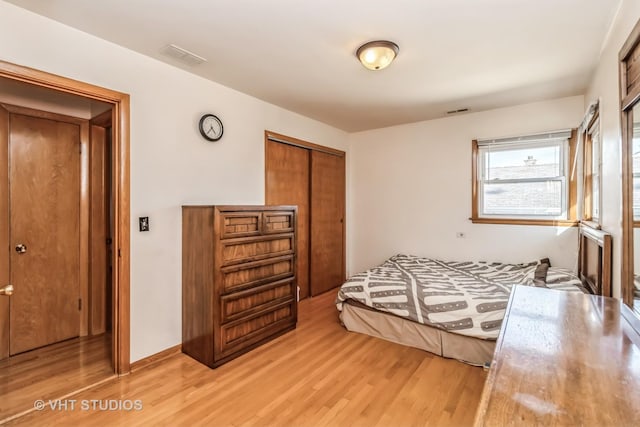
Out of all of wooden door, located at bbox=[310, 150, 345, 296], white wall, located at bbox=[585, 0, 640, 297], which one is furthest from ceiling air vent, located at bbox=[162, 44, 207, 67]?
white wall, located at bbox=[585, 0, 640, 297]

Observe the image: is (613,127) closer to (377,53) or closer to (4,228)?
(377,53)

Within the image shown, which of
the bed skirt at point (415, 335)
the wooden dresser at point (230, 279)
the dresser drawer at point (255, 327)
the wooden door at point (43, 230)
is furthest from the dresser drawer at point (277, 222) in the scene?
the wooden door at point (43, 230)

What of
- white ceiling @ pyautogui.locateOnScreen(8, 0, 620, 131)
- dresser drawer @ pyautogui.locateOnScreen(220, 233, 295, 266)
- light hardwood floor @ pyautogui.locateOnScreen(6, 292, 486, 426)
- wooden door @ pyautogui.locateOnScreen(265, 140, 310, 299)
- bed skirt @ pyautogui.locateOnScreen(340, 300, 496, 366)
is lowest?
light hardwood floor @ pyautogui.locateOnScreen(6, 292, 486, 426)

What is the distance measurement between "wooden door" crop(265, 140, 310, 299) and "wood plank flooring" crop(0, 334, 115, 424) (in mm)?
1904

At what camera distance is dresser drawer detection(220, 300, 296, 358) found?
248cm

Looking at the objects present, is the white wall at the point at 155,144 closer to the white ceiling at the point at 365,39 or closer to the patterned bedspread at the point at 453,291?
the white ceiling at the point at 365,39

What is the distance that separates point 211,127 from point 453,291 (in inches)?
104

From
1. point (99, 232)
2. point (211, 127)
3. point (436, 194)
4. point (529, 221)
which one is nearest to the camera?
point (211, 127)

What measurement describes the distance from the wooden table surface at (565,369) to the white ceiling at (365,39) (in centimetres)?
170

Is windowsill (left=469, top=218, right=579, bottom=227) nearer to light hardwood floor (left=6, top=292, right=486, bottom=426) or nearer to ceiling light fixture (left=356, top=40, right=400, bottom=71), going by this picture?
light hardwood floor (left=6, top=292, right=486, bottom=426)

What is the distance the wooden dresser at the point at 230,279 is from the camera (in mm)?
2404

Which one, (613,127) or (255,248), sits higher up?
(613,127)

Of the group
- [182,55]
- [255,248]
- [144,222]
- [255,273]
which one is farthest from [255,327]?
[182,55]

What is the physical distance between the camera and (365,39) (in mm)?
2152
